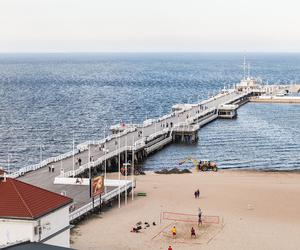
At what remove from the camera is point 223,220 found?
44469 millimetres

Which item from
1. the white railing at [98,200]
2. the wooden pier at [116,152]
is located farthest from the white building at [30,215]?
the wooden pier at [116,152]

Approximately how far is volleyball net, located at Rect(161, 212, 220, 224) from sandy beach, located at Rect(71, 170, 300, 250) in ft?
1.17

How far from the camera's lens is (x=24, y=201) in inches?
1219

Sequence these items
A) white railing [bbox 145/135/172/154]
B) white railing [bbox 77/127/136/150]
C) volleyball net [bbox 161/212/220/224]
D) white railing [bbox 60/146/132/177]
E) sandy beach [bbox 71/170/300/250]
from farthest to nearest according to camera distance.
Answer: white railing [bbox 145/135/172/154], white railing [bbox 77/127/136/150], white railing [bbox 60/146/132/177], volleyball net [bbox 161/212/220/224], sandy beach [bbox 71/170/300/250]

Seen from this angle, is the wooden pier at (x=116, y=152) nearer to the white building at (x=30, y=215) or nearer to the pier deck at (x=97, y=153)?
the pier deck at (x=97, y=153)

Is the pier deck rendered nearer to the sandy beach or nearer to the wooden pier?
the wooden pier

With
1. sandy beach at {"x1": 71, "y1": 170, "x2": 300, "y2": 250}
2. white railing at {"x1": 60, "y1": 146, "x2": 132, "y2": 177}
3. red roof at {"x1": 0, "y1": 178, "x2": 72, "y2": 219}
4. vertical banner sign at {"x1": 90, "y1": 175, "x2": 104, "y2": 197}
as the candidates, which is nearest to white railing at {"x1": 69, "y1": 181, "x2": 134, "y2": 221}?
sandy beach at {"x1": 71, "y1": 170, "x2": 300, "y2": 250}

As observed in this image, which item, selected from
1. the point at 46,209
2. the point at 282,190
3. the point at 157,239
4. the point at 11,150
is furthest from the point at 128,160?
the point at 46,209

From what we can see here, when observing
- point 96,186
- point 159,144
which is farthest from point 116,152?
point 96,186

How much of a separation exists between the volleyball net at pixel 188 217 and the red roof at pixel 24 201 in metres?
13.6

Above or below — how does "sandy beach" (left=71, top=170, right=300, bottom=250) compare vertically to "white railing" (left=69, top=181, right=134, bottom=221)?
below

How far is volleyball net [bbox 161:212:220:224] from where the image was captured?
44.2 m

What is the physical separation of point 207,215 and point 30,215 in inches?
736

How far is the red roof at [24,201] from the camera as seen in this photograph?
30453 mm
